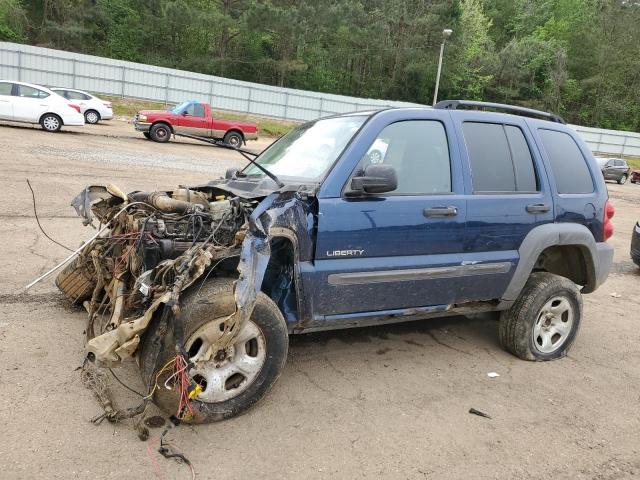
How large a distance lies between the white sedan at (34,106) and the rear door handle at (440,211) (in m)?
17.3

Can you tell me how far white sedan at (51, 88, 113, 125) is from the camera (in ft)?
75.5

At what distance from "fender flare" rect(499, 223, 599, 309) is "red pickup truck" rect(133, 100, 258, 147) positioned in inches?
671

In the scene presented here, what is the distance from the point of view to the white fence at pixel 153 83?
101 feet

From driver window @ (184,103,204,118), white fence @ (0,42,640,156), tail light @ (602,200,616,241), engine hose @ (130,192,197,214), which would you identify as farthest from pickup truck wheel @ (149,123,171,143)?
tail light @ (602,200,616,241)

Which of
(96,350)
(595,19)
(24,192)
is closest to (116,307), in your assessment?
(96,350)

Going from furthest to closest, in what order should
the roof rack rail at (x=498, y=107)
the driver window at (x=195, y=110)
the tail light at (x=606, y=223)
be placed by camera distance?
the driver window at (x=195, y=110) → the tail light at (x=606, y=223) → the roof rack rail at (x=498, y=107)

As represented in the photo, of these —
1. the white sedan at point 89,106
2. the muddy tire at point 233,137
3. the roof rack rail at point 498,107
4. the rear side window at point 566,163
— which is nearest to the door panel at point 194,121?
the muddy tire at point 233,137

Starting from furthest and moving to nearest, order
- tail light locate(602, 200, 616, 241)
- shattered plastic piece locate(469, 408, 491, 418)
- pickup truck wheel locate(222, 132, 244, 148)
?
pickup truck wheel locate(222, 132, 244, 148), tail light locate(602, 200, 616, 241), shattered plastic piece locate(469, 408, 491, 418)

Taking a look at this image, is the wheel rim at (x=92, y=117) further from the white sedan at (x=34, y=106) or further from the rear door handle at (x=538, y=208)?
the rear door handle at (x=538, y=208)

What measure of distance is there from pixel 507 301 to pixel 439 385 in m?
0.97

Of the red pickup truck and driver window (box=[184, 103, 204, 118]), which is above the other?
driver window (box=[184, 103, 204, 118])

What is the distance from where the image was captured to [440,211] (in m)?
3.75

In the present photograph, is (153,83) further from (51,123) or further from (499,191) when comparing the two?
(499,191)

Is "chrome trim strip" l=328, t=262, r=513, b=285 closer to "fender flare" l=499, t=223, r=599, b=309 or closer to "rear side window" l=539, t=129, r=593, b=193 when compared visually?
"fender flare" l=499, t=223, r=599, b=309
